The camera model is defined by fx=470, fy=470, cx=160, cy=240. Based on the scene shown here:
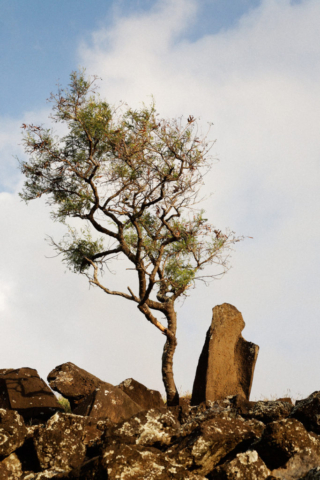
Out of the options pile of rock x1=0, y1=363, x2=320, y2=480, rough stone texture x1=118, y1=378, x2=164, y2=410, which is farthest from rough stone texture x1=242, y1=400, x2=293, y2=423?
rough stone texture x1=118, y1=378, x2=164, y2=410

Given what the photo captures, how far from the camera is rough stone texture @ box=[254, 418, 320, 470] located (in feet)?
22.5

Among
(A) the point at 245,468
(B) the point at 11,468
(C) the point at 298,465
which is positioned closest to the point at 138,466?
(A) the point at 245,468

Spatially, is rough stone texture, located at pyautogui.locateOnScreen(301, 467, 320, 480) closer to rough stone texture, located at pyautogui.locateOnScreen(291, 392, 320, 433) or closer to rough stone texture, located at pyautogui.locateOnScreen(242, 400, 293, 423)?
rough stone texture, located at pyautogui.locateOnScreen(291, 392, 320, 433)

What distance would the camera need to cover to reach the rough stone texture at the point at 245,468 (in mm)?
6418

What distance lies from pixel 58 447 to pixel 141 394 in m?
5.48

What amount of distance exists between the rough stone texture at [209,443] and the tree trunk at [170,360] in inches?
316

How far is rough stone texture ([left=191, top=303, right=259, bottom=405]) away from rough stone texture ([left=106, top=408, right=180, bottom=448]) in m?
6.13

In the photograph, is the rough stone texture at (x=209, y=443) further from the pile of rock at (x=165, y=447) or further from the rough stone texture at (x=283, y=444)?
the rough stone texture at (x=283, y=444)

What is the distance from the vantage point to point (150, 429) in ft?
25.4

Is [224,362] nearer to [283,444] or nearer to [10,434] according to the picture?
[283,444]

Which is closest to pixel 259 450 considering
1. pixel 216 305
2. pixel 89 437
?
pixel 89 437

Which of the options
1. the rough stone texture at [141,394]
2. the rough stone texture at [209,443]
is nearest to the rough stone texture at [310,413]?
the rough stone texture at [209,443]

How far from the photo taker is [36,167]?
1623 centimetres

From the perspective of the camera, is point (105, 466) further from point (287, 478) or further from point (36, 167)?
point (36, 167)
